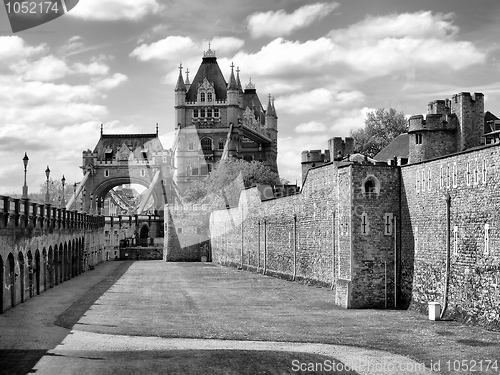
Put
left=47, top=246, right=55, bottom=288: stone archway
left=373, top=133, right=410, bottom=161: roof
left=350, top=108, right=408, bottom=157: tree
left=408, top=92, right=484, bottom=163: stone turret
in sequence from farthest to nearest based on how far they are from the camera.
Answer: left=350, top=108, right=408, bottom=157: tree < left=373, top=133, right=410, bottom=161: roof < left=408, top=92, right=484, bottom=163: stone turret < left=47, top=246, right=55, bottom=288: stone archway

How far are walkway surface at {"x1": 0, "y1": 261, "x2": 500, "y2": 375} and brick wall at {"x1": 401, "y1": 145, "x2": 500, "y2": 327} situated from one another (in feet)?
3.81

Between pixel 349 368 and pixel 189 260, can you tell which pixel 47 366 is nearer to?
pixel 349 368

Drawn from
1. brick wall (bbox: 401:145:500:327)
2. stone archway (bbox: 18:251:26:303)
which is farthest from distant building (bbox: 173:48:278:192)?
brick wall (bbox: 401:145:500:327)

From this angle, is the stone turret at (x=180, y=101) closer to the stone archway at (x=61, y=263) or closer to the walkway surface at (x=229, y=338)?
the stone archway at (x=61, y=263)

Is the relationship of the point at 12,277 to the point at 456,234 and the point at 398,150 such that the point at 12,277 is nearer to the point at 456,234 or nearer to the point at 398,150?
the point at 456,234

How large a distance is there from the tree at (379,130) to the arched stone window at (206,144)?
5715 centimetres

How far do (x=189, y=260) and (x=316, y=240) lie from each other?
43704mm

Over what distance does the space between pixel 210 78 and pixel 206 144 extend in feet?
44.7

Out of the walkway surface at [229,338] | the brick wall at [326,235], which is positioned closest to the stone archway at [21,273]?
the walkway surface at [229,338]

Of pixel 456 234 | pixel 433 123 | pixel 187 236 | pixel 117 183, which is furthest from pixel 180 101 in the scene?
pixel 456 234

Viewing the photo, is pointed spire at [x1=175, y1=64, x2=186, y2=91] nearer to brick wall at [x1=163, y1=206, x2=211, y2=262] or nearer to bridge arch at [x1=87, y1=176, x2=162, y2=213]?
bridge arch at [x1=87, y1=176, x2=162, y2=213]

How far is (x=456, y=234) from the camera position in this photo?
99.7 ft

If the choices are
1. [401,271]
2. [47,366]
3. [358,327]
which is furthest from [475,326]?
[47,366]

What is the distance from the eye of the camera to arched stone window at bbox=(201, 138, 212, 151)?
481 ft
